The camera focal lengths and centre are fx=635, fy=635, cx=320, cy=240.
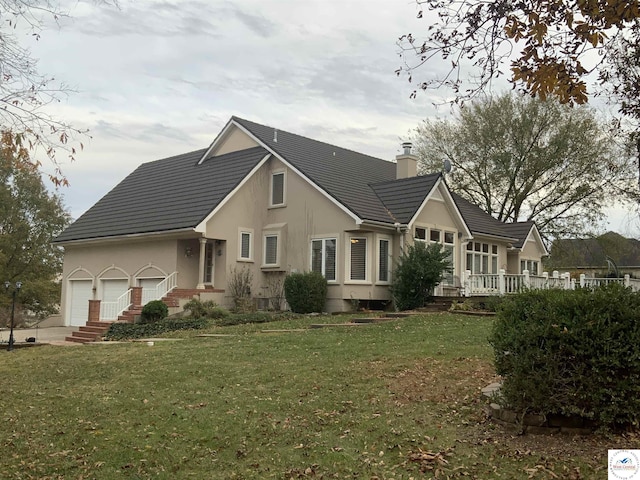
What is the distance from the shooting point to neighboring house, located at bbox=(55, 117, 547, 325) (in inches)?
901

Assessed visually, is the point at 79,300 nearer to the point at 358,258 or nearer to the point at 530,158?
the point at 358,258

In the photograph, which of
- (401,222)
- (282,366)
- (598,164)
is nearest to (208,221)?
(401,222)

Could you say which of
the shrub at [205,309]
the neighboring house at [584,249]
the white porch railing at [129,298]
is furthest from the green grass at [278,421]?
the neighboring house at [584,249]

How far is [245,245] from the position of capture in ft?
80.5

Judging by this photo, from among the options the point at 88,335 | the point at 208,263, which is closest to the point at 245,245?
the point at 208,263

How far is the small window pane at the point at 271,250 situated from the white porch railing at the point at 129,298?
3.58 meters

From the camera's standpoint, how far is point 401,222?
75.4 ft

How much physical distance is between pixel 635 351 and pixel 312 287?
16056 mm

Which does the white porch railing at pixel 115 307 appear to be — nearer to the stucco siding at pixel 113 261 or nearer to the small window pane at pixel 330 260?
the stucco siding at pixel 113 261

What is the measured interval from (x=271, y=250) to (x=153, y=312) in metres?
5.79

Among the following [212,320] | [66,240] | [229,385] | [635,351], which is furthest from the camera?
[66,240]

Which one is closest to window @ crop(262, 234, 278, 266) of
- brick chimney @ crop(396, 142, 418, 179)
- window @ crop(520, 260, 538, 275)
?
brick chimney @ crop(396, 142, 418, 179)

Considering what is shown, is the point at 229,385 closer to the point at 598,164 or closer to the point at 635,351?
the point at 635,351

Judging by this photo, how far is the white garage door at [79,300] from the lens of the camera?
27.8m
